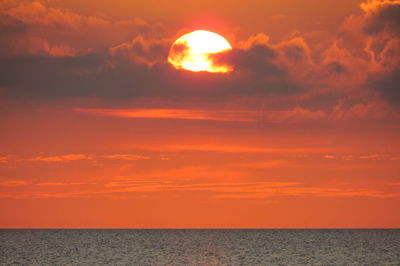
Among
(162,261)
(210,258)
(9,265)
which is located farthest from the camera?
(210,258)

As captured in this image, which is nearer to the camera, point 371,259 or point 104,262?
point 104,262

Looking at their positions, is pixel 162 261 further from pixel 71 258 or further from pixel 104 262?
pixel 71 258

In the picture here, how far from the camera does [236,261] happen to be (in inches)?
4380

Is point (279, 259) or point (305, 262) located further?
point (279, 259)

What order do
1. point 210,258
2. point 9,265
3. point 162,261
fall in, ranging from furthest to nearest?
point 210,258
point 162,261
point 9,265

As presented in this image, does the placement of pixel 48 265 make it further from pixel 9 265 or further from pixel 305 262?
pixel 305 262

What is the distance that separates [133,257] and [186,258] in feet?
35.0

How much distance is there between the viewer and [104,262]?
356ft

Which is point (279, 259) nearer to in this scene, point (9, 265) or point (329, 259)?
point (329, 259)

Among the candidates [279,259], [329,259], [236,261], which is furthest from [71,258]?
[329,259]

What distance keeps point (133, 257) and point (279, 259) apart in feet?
85.7

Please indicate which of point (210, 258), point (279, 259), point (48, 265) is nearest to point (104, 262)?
point (48, 265)

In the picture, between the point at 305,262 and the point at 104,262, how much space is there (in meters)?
32.4

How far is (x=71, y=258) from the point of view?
384 feet
